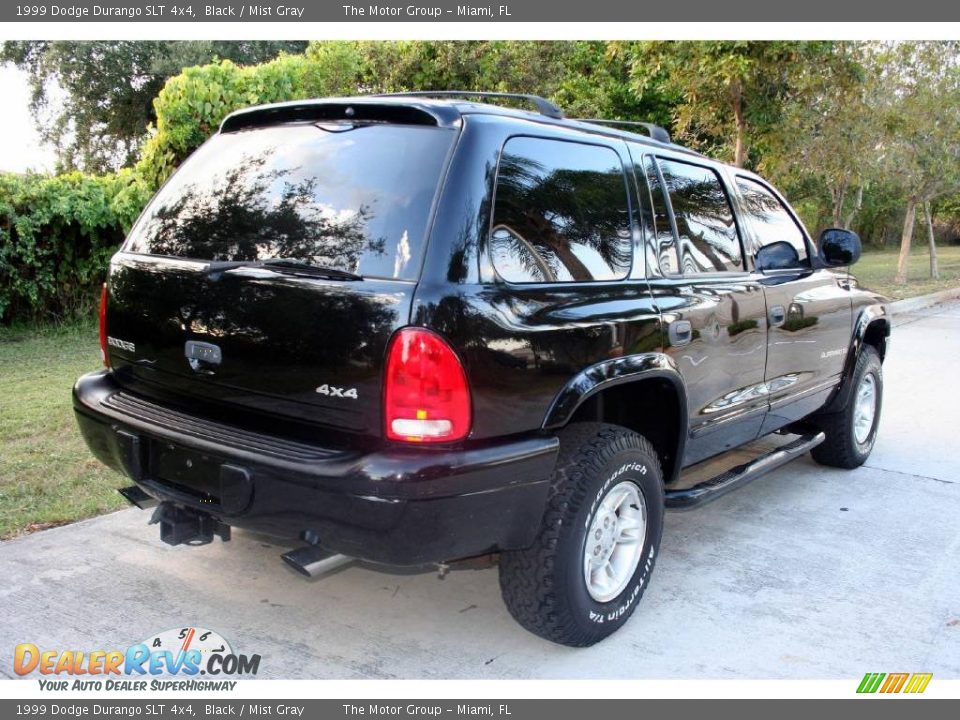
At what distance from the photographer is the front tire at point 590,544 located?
295cm

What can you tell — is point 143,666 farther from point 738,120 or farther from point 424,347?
point 738,120

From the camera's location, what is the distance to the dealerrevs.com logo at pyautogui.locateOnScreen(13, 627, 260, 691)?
293cm

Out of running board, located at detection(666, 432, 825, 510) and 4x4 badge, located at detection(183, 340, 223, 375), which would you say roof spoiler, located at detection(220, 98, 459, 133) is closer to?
4x4 badge, located at detection(183, 340, 223, 375)

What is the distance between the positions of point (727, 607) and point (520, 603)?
3.48ft

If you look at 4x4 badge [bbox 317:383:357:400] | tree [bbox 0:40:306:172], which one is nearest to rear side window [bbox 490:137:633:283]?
4x4 badge [bbox 317:383:357:400]

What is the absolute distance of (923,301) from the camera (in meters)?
15.4

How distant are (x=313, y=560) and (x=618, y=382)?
1238mm

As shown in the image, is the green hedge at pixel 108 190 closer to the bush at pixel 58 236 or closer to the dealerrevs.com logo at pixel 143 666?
the bush at pixel 58 236

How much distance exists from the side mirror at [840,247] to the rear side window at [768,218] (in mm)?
135

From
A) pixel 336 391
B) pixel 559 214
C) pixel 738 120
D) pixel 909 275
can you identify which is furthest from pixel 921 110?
pixel 336 391

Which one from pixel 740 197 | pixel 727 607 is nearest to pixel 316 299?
pixel 727 607

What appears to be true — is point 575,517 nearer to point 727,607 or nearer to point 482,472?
A: point 482,472

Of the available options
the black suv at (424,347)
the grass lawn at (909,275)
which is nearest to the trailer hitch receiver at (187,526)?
the black suv at (424,347)

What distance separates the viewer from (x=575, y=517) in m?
2.96
